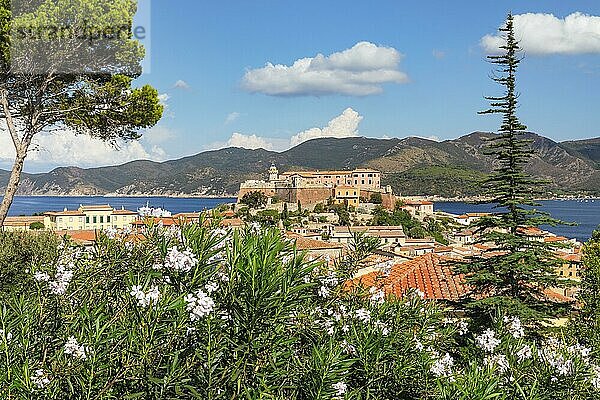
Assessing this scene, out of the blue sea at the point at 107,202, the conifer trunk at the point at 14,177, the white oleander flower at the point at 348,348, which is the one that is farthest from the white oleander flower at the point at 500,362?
the blue sea at the point at 107,202

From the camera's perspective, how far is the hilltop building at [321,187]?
A: 93.4m

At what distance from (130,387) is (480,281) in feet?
29.0

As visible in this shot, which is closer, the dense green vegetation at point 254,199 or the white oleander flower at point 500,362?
the white oleander flower at point 500,362

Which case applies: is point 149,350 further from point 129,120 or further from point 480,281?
point 129,120

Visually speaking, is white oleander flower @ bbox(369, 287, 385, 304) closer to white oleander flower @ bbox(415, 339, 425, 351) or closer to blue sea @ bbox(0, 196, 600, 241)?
white oleander flower @ bbox(415, 339, 425, 351)

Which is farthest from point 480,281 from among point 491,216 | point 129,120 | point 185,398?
point 185,398

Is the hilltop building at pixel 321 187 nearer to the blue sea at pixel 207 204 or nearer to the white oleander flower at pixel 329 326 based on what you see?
the blue sea at pixel 207 204

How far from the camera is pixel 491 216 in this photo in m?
10.7

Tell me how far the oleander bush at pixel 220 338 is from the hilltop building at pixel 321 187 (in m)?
88.5

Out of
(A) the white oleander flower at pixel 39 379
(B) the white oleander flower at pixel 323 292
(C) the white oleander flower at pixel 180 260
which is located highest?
(C) the white oleander flower at pixel 180 260

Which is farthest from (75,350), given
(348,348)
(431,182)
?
(431,182)

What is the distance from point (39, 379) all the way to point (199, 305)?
72 cm

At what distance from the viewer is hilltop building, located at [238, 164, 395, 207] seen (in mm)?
93438

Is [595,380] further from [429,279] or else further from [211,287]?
[429,279]
